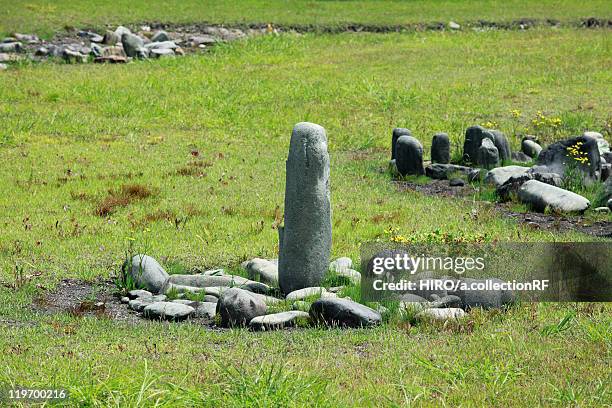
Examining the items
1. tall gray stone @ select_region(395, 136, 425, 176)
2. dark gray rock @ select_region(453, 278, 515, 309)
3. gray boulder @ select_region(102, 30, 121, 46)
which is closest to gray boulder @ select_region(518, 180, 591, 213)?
tall gray stone @ select_region(395, 136, 425, 176)

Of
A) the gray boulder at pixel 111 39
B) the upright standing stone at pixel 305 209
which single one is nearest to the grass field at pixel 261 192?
the upright standing stone at pixel 305 209

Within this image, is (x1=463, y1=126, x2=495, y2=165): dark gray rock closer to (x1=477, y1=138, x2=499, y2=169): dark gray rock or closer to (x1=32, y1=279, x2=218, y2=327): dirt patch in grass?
(x1=477, y1=138, x2=499, y2=169): dark gray rock

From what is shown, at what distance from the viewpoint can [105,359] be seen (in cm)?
923

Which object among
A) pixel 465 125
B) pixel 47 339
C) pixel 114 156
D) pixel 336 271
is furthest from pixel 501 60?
pixel 47 339

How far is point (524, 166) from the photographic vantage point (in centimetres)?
2047

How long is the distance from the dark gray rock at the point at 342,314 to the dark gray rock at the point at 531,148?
38.1ft

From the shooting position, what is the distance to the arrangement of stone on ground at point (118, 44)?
1387 inches

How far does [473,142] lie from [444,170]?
3.53 ft

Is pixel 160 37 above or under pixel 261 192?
above

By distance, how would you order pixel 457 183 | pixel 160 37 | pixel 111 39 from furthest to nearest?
pixel 160 37, pixel 111 39, pixel 457 183

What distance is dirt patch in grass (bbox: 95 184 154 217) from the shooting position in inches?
672

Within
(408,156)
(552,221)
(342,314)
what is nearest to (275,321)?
(342,314)

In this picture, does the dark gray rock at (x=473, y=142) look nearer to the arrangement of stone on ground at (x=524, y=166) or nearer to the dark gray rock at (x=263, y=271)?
the arrangement of stone on ground at (x=524, y=166)

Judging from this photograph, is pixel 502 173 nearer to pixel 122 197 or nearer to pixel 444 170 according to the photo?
pixel 444 170
